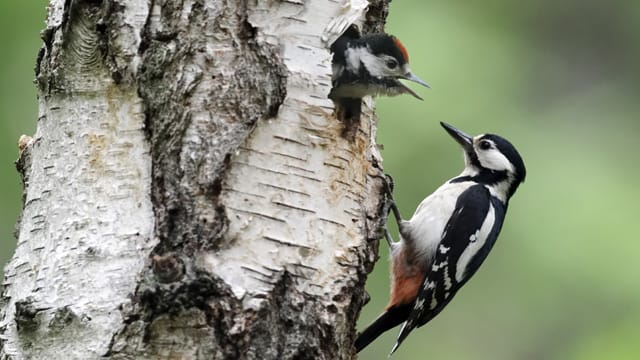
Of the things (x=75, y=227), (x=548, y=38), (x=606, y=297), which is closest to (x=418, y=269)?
(x=606, y=297)

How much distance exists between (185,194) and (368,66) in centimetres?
105

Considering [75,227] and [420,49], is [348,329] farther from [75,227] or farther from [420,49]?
[420,49]

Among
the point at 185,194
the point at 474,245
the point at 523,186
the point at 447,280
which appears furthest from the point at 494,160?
the point at 185,194

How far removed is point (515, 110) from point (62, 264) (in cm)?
438

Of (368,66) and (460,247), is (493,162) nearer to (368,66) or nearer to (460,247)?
(460,247)

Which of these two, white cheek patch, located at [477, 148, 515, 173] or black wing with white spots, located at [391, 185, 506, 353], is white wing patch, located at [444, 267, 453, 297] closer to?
black wing with white spots, located at [391, 185, 506, 353]

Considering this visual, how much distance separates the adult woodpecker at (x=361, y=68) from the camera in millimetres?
3520

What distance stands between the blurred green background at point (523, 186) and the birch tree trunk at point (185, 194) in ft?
7.74

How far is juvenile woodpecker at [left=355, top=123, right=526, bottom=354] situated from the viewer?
192 inches

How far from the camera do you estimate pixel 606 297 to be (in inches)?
233

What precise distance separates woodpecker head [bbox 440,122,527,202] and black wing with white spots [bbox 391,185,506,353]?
0.11 m

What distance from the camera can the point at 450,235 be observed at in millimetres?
5059

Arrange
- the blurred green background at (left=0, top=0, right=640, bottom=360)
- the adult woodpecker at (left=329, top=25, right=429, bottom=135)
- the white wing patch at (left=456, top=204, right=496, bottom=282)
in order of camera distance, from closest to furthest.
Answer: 1. the adult woodpecker at (left=329, top=25, right=429, bottom=135)
2. the white wing patch at (left=456, top=204, right=496, bottom=282)
3. the blurred green background at (left=0, top=0, right=640, bottom=360)

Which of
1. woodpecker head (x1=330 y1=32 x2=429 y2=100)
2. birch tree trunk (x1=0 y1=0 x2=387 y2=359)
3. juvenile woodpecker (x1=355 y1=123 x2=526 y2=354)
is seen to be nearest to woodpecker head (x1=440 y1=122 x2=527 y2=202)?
juvenile woodpecker (x1=355 y1=123 x2=526 y2=354)
